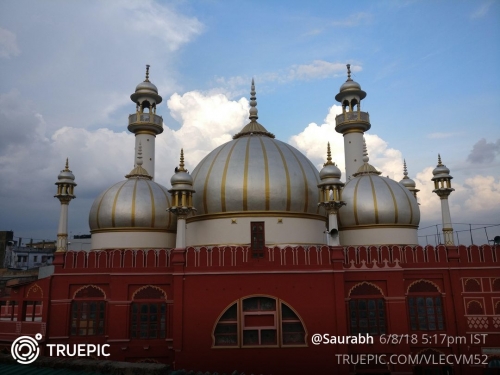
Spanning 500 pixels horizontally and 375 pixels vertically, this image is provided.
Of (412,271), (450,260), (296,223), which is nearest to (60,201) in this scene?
(296,223)

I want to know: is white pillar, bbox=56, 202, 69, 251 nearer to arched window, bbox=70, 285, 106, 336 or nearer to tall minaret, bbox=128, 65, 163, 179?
arched window, bbox=70, 285, 106, 336

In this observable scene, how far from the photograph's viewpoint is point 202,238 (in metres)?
17.5

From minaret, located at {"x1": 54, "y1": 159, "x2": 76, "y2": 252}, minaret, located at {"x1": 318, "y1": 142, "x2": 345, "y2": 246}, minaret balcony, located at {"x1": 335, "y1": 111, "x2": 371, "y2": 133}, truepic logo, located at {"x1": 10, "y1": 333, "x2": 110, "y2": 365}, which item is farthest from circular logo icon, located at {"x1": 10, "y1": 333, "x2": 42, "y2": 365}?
minaret balcony, located at {"x1": 335, "y1": 111, "x2": 371, "y2": 133}

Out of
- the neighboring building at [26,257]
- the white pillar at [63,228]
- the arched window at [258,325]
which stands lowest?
the arched window at [258,325]

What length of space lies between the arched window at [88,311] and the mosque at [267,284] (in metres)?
0.04

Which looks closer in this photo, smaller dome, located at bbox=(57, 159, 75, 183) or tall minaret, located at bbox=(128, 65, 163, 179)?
smaller dome, located at bbox=(57, 159, 75, 183)

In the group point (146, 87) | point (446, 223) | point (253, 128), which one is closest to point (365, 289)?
point (446, 223)

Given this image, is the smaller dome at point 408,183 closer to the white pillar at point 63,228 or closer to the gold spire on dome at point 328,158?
the gold spire on dome at point 328,158

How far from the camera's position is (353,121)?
24.9 metres

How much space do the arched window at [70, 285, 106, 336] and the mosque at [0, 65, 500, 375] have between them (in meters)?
0.04

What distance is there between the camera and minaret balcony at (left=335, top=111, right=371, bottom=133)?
24987 millimetres

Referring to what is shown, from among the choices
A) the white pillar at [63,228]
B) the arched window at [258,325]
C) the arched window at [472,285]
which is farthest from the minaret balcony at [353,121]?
the white pillar at [63,228]

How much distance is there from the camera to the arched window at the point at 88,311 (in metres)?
16.0

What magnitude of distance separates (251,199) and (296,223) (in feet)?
6.76
